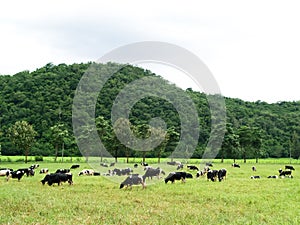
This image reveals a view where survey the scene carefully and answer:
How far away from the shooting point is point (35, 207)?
12.6 metres

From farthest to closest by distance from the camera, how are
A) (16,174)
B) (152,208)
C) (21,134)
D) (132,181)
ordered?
(21,134), (16,174), (132,181), (152,208)

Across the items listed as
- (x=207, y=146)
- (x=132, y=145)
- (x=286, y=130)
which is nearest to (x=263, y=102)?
(x=286, y=130)

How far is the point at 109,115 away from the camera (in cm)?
5922

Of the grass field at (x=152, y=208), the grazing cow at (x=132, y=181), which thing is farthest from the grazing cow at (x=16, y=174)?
the grass field at (x=152, y=208)

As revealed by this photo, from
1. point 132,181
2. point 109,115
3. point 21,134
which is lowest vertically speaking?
point 132,181

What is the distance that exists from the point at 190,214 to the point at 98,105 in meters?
49.9

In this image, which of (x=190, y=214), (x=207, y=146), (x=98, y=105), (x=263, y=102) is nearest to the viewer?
(x=190, y=214)

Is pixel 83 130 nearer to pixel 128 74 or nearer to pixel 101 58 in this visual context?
pixel 128 74

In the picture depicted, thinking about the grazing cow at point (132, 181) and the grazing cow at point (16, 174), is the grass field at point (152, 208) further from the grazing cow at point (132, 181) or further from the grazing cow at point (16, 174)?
the grazing cow at point (16, 174)

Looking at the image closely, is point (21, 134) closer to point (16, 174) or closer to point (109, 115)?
point (109, 115)

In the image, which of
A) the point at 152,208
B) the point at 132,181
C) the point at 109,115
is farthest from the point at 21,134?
the point at 152,208

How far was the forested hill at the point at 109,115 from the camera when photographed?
5403 cm

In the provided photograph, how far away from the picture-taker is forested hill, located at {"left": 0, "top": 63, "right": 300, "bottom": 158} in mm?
54031

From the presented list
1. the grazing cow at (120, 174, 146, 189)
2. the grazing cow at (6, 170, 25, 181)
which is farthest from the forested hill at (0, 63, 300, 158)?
the grazing cow at (120, 174, 146, 189)
